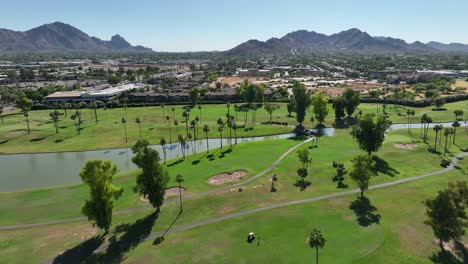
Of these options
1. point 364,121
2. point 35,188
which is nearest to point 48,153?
point 35,188

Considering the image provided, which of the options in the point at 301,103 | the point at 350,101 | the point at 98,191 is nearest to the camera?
the point at 98,191

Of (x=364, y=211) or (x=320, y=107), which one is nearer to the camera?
(x=364, y=211)

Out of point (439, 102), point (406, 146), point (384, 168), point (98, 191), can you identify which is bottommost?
point (384, 168)

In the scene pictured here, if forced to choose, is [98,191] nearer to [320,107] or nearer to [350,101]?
[320,107]

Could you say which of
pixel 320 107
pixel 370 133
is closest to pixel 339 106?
pixel 320 107

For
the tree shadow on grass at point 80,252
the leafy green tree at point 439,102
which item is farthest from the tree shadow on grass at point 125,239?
the leafy green tree at point 439,102

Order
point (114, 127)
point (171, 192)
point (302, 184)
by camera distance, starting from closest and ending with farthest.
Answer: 1. point (171, 192)
2. point (302, 184)
3. point (114, 127)

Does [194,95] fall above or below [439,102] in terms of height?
above

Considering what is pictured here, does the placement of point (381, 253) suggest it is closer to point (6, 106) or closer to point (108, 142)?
point (108, 142)

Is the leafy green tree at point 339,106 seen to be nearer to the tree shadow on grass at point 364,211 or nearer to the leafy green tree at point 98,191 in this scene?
the tree shadow on grass at point 364,211
